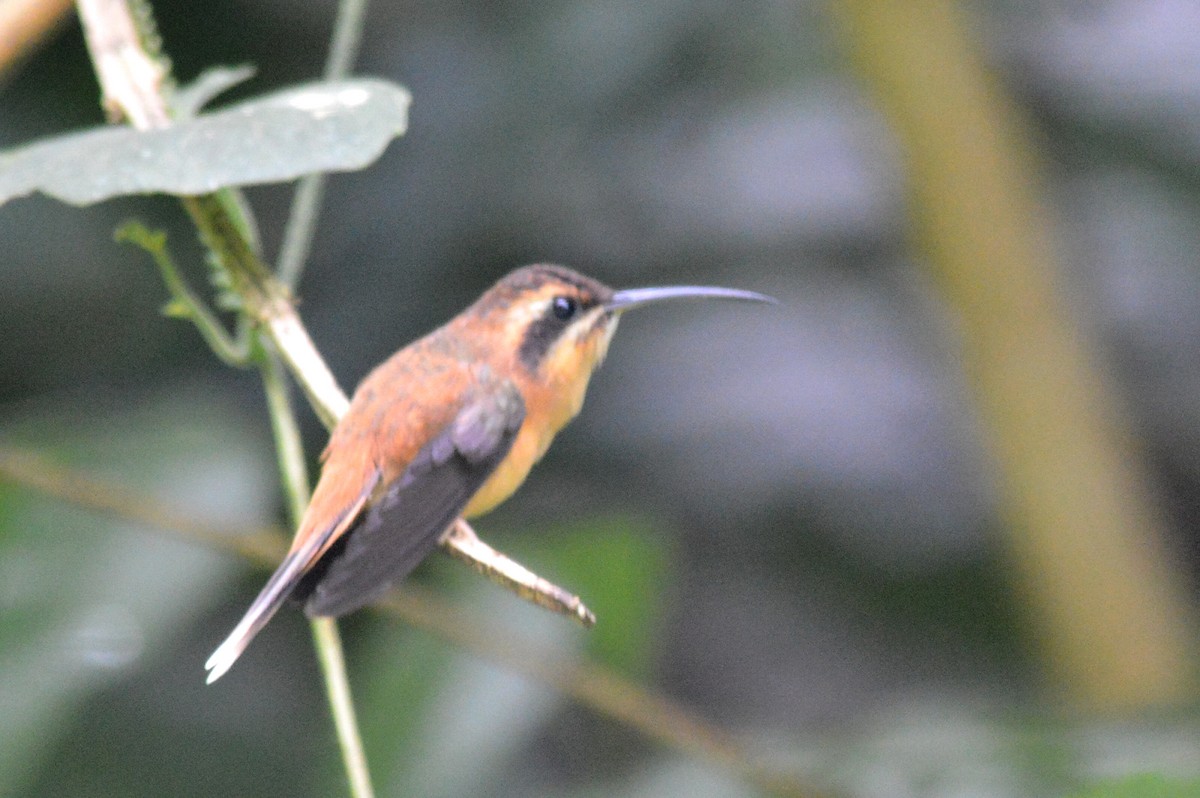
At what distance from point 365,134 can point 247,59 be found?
224 centimetres

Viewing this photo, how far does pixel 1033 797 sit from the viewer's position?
2668 mm

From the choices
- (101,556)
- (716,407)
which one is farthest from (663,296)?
(716,407)

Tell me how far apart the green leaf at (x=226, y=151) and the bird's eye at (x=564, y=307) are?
0.65m

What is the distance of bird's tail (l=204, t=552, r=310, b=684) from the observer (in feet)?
5.92

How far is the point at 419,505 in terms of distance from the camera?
6.92 feet

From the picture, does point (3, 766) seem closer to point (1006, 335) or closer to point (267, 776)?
point (267, 776)

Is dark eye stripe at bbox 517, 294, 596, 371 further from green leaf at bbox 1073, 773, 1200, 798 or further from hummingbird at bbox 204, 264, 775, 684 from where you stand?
green leaf at bbox 1073, 773, 1200, 798

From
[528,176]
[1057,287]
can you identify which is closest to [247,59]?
[528,176]

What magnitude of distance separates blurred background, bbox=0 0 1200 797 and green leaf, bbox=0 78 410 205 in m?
1.04

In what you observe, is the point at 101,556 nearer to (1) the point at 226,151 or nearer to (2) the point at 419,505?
(2) the point at 419,505

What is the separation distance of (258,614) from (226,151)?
0.58m

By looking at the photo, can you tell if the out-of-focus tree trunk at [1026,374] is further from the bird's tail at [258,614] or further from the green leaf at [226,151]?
the bird's tail at [258,614]

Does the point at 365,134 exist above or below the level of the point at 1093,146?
above

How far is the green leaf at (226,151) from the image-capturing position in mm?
1798
